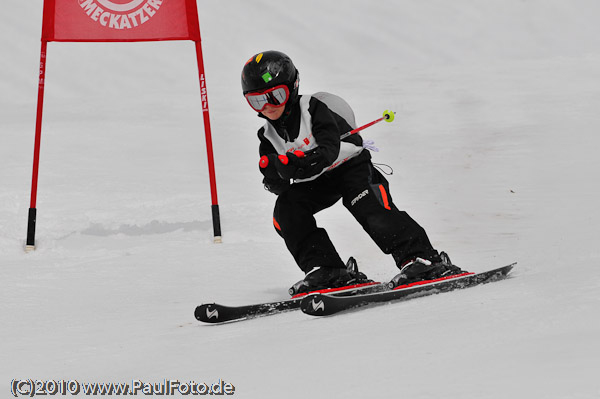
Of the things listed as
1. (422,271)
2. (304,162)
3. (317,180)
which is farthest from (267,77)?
(422,271)

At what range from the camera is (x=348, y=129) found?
4.45 meters

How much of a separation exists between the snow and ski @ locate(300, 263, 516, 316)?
0.07m

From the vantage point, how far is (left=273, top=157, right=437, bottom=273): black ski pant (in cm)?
418

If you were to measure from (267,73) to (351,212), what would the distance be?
34.7 inches

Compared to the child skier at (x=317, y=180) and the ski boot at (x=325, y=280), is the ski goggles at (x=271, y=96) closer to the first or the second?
the child skier at (x=317, y=180)

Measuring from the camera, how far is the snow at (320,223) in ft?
8.05

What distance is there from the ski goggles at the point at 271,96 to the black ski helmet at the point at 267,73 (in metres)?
0.02

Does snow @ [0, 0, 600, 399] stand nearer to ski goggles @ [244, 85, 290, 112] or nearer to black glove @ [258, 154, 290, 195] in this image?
black glove @ [258, 154, 290, 195]

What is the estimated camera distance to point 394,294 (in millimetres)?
3781

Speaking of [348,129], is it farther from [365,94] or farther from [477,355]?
[365,94]

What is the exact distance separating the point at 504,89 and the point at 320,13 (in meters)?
13.8
